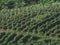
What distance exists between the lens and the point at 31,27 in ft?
106

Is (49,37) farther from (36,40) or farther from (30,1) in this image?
(30,1)

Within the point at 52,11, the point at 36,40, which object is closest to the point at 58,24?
the point at 36,40

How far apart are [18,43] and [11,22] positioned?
10.0m

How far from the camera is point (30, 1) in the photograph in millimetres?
54656

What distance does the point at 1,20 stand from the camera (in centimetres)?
3994

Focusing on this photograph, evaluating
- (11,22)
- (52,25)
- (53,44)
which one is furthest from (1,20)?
(53,44)

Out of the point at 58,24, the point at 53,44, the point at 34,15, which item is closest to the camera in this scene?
the point at 53,44

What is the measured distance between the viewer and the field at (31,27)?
27750 mm

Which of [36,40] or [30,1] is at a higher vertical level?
[36,40]

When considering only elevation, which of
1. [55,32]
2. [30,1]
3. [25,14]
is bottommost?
[30,1]

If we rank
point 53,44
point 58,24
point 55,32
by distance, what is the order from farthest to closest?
point 58,24
point 55,32
point 53,44

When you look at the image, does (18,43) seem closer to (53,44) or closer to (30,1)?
(53,44)

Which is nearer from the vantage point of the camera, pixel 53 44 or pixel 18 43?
pixel 53 44

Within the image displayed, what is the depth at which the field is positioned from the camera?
27.8 metres
